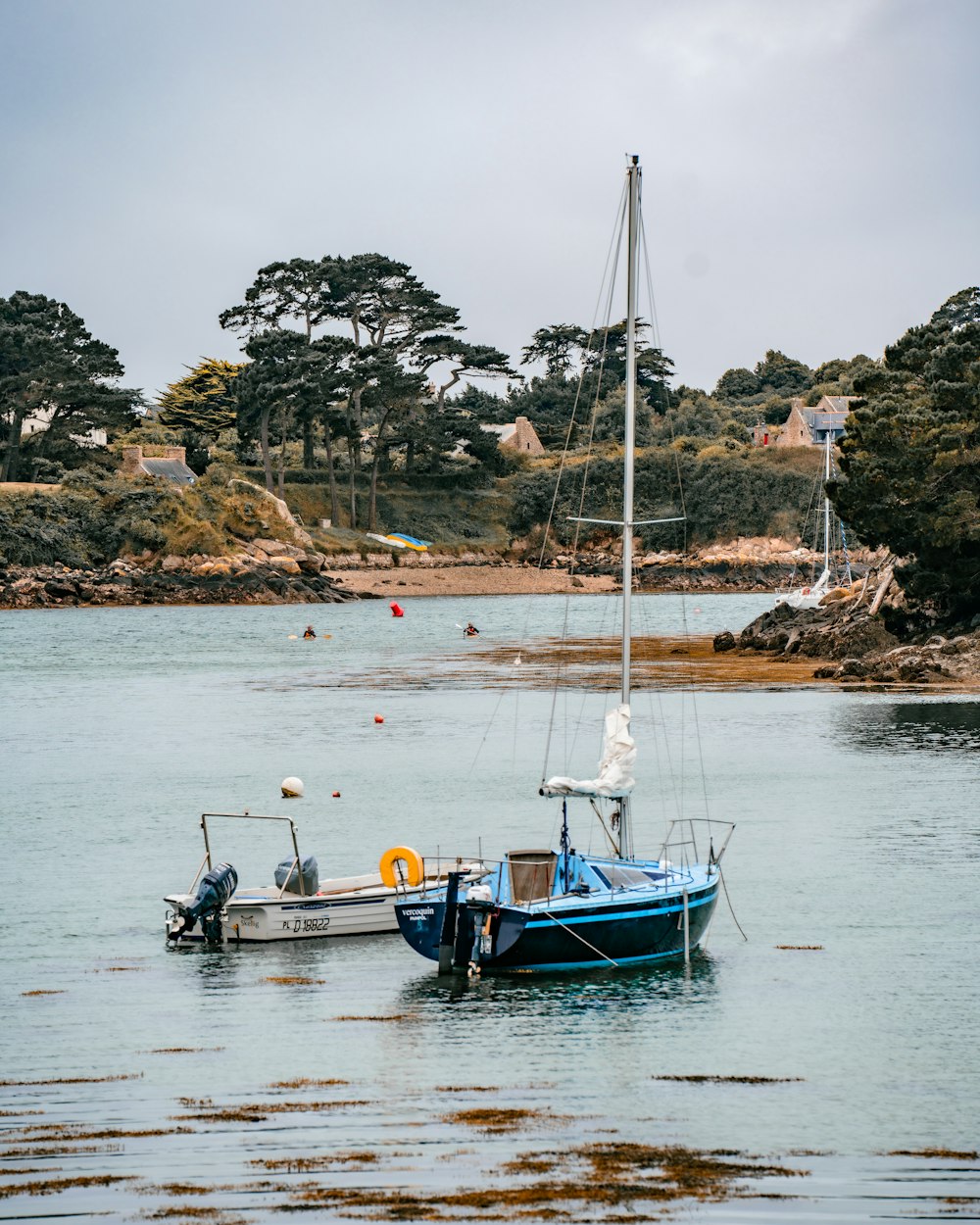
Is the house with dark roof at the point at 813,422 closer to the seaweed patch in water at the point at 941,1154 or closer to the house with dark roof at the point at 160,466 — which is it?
the house with dark roof at the point at 160,466

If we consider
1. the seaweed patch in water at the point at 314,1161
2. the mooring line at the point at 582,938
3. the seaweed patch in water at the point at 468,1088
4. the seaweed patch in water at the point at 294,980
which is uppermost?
the mooring line at the point at 582,938

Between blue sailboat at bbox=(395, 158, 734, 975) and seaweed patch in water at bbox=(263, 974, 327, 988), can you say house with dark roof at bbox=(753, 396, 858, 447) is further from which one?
seaweed patch in water at bbox=(263, 974, 327, 988)

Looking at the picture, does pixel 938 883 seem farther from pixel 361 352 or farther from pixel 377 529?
pixel 377 529

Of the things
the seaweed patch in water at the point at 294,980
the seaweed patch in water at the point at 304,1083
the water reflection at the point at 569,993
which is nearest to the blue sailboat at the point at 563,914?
the water reflection at the point at 569,993

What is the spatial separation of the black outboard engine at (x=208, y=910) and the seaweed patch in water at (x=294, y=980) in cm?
210

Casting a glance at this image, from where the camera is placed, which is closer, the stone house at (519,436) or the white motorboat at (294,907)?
the white motorboat at (294,907)

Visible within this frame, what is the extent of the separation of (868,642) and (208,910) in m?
47.2

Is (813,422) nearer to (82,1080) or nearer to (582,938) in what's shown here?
(582,938)

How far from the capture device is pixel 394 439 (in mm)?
145250

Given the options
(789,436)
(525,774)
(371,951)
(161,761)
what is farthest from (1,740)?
(789,436)

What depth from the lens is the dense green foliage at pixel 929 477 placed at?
190ft

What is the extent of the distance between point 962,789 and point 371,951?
1880 centimetres

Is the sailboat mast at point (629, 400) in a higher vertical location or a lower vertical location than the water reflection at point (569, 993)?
higher

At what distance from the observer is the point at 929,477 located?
59000 mm
